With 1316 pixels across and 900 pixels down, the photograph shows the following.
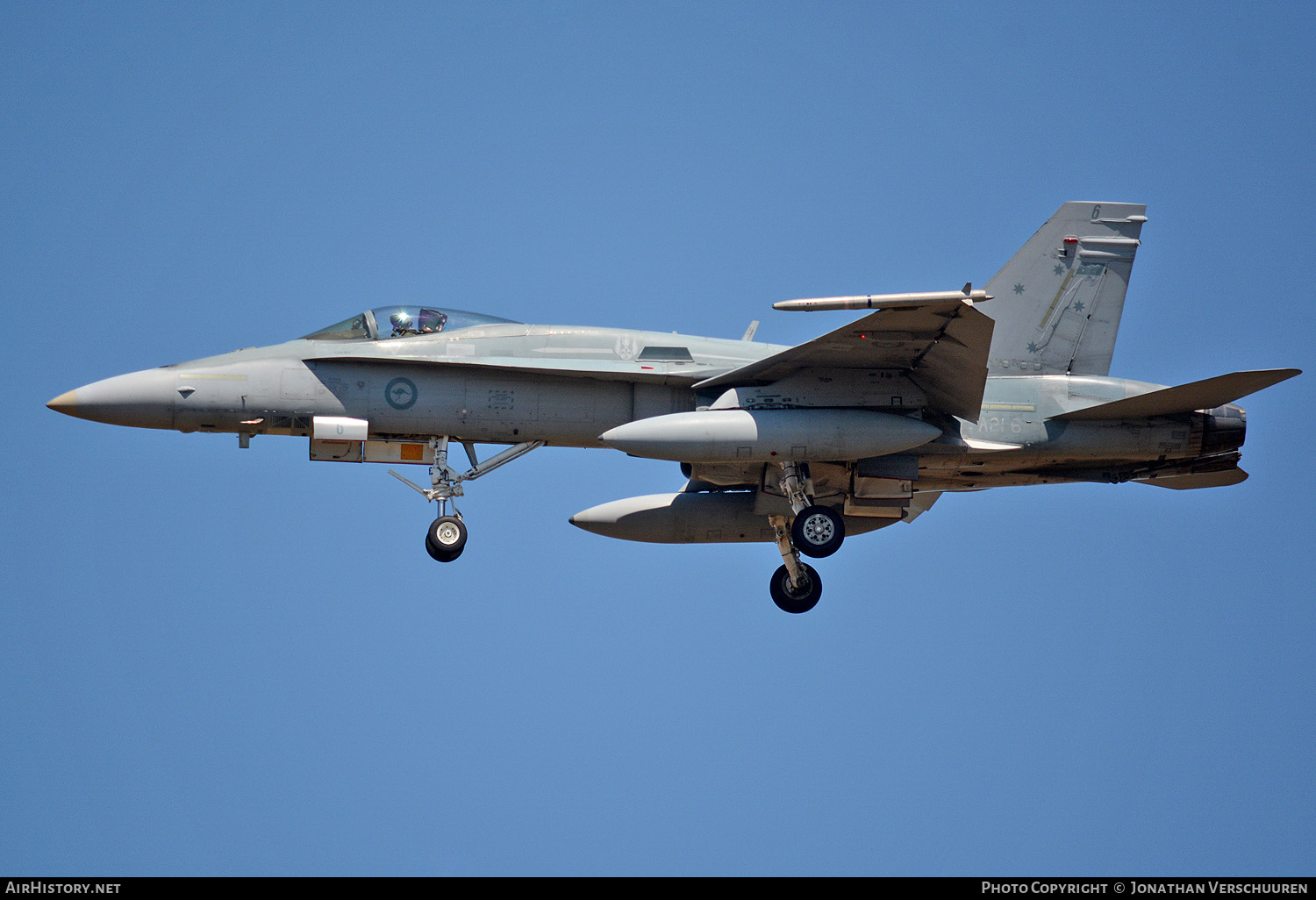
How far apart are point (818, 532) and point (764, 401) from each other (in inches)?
73.5

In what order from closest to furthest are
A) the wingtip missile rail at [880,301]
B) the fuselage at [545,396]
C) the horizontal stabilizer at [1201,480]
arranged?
the wingtip missile rail at [880,301] < the fuselage at [545,396] < the horizontal stabilizer at [1201,480]

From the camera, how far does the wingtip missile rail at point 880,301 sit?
16052mm

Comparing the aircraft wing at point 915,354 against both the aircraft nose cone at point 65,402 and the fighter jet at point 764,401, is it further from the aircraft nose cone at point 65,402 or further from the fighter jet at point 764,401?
the aircraft nose cone at point 65,402

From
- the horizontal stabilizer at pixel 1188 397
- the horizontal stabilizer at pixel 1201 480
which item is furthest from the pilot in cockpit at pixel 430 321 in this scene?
the horizontal stabilizer at pixel 1201 480

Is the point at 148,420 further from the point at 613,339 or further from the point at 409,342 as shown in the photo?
the point at 613,339

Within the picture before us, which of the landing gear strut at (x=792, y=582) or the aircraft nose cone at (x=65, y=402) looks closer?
the aircraft nose cone at (x=65, y=402)

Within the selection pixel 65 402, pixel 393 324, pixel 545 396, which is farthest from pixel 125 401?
pixel 545 396

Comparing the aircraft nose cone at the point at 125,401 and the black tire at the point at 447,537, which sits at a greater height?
the aircraft nose cone at the point at 125,401

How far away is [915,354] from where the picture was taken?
18.3m

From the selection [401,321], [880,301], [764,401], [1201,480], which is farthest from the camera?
[1201,480]

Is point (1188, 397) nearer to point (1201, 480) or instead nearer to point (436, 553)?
point (1201, 480)

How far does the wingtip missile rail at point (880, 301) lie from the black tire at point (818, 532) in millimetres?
3504

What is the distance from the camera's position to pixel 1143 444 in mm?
19312
